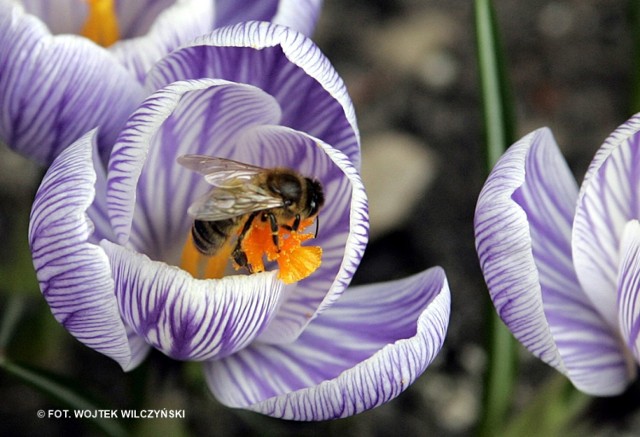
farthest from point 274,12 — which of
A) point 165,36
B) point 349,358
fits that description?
point 349,358

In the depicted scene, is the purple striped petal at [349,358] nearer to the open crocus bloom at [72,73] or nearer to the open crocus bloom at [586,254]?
the open crocus bloom at [586,254]

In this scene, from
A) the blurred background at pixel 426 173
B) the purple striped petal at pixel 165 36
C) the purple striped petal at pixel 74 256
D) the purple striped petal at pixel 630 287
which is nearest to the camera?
the purple striped petal at pixel 74 256

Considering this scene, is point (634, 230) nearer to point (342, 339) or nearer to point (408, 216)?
point (342, 339)

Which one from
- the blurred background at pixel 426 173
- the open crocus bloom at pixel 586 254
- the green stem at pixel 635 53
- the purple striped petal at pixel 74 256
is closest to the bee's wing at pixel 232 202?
the purple striped petal at pixel 74 256

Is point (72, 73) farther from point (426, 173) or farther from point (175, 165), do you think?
point (426, 173)

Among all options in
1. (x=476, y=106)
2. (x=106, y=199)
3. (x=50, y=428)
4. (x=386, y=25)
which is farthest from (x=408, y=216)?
(x=106, y=199)
